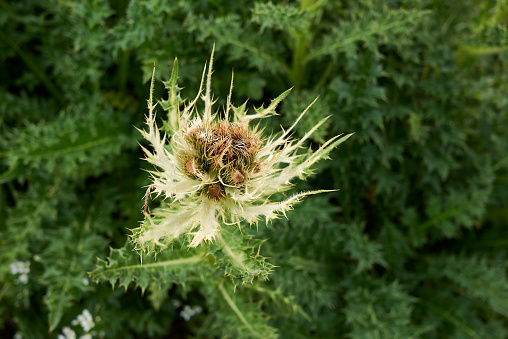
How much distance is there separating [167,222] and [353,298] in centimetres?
195

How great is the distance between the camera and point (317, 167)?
9.59 feet

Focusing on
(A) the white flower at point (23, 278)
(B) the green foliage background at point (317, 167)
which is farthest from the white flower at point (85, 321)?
(A) the white flower at point (23, 278)

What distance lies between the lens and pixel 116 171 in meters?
3.34

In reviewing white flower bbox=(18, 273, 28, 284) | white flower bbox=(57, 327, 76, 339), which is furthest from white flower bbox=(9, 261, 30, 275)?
white flower bbox=(57, 327, 76, 339)

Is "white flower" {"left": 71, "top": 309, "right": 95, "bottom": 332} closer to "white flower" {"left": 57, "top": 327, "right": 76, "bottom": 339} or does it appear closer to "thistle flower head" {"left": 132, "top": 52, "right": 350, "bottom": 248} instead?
"white flower" {"left": 57, "top": 327, "right": 76, "bottom": 339}

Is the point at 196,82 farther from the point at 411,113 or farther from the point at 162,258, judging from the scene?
the point at 411,113

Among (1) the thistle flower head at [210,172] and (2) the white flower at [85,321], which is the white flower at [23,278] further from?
(1) the thistle flower head at [210,172]

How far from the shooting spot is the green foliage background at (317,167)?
270cm

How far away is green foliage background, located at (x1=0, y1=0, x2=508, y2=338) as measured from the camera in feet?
8.85

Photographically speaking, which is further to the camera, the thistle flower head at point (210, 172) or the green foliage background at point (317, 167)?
the green foliage background at point (317, 167)

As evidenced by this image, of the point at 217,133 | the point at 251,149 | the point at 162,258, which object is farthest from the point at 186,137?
the point at 162,258

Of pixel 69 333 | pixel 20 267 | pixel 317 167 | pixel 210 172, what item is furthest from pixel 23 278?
pixel 317 167

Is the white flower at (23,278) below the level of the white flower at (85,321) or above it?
above

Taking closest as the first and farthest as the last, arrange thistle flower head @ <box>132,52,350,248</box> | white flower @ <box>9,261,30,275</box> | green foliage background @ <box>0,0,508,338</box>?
thistle flower head @ <box>132,52,350,248</box>, green foliage background @ <box>0,0,508,338</box>, white flower @ <box>9,261,30,275</box>
